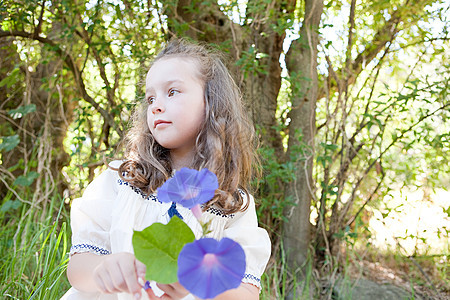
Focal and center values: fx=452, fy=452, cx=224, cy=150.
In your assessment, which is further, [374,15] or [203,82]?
[374,15]

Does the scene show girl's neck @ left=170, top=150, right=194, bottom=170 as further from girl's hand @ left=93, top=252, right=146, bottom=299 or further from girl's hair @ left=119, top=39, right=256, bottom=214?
girl's hand @ left=93, top=252, right=146, bottom=299

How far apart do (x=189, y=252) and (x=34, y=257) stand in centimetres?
206

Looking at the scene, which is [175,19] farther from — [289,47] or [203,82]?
[203,82]

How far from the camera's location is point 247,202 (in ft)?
4.64

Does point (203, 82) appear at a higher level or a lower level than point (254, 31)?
lower

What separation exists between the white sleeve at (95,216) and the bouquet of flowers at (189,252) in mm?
768

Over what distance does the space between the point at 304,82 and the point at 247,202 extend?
166cm

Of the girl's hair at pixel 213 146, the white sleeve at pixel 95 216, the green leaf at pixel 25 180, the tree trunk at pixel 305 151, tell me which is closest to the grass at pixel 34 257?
the green leaf at pixel 25 180

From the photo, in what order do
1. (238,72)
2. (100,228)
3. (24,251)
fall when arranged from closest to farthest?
(100,228)
(24,251)
(238,72)

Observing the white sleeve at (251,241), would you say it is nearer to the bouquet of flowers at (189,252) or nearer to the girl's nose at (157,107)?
the girl's nose at (157,107)

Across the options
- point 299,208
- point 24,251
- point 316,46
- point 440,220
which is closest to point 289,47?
point 316,46

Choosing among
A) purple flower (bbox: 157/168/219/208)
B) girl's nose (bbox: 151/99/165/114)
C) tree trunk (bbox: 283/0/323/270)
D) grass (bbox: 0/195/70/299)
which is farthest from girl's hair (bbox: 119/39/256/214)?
tree trunk (bbox: 283/0/323/270)

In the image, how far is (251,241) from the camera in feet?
4.41

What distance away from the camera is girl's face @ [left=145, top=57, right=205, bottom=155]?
4.14 feet
